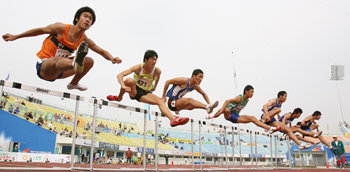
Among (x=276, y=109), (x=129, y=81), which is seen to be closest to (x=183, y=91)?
(x=129, y=81)

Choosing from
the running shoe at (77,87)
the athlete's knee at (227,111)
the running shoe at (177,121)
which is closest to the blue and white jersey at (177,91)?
the running shoe at (177,121)

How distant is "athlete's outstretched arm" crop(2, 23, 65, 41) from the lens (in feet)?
11.0

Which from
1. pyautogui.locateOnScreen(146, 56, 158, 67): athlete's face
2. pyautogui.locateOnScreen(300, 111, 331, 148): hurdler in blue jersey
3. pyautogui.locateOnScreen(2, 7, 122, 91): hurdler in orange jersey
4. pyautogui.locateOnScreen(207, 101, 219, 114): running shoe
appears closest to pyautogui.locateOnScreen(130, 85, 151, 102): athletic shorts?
pyautogui.locateOnScreen(146, 56, 158, 67): athlete's face

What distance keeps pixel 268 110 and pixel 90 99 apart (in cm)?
586

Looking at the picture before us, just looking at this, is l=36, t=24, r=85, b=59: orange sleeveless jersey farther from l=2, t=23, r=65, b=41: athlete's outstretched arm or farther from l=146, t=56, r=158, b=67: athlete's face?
l=146, t=56, r=158, b=67: athlete's face

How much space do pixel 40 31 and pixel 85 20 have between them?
60 centimetres

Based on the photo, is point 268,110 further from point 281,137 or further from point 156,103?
point 156,103

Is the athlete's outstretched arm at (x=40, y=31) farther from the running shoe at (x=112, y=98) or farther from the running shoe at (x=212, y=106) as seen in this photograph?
the running shoe at (x=212, y=106)

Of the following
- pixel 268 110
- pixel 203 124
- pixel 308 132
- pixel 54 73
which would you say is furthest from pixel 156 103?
pixel 308 132

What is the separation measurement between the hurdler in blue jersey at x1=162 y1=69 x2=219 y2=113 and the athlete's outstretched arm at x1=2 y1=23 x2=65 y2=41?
2663mm

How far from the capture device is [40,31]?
343cm

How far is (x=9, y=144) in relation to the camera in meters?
11.4

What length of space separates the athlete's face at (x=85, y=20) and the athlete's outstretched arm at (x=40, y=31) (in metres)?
0.26

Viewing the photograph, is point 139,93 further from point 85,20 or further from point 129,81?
point 85,20
